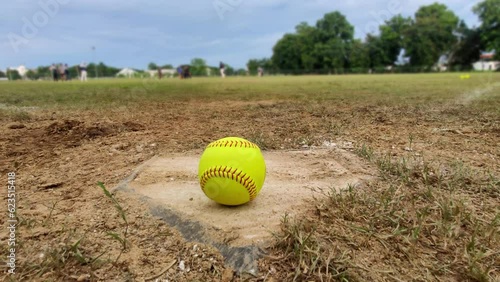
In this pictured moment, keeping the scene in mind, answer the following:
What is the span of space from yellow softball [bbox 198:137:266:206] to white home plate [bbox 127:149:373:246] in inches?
5.5

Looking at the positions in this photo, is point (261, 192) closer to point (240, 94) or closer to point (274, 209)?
point (274, 209)

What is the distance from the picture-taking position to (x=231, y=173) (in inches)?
98.2

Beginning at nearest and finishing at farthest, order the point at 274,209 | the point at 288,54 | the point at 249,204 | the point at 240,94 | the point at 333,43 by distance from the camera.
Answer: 1. the point at 274,209
2. the point at 249,204
3. the point at 240,94
4. the point at 333,43
5. the point at 288,54

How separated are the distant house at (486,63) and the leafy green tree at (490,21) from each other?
2.38 metres

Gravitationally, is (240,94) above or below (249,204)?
above

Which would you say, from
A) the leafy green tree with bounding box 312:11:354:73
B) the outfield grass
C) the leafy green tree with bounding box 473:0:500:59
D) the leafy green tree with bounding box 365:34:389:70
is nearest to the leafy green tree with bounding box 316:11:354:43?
the leafy green tree with bounding box 312:11:354:73

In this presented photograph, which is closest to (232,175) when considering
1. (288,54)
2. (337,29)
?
(337,29)

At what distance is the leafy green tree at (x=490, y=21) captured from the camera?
2279 inches

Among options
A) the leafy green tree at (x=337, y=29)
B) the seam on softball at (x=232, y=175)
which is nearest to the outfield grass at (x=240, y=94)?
the seam on softball at (x=232, y=175)

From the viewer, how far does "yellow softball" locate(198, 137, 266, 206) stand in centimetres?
250

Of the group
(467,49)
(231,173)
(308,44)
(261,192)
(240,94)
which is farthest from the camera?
(308,44)

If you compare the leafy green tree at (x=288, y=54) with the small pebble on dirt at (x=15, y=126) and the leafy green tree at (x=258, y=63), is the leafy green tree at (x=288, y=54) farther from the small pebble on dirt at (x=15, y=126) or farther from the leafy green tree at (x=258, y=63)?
→ the small pebble on dirt at (x=15, y=126)

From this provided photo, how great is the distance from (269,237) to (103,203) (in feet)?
4.82

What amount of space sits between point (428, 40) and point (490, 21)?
39.3ft
